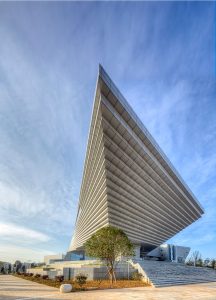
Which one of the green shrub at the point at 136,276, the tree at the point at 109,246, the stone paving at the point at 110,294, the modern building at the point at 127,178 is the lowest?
the green shrub at the point at 136,276

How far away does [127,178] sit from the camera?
158 feet

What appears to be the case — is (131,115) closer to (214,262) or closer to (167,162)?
(167,162)

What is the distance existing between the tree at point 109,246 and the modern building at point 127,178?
16.2 meters

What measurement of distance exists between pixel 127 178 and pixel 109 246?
24.0 m

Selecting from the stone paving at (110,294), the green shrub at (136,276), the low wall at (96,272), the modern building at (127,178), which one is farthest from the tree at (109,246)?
the modern building at (127,178)

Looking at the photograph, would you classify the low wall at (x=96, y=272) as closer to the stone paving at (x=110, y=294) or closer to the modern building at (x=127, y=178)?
the stone paving at (x=110, y=294)

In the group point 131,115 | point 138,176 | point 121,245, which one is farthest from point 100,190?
point 121,245

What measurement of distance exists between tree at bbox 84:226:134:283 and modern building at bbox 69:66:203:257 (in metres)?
16.2

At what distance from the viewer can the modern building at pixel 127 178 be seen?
36500 millimetres

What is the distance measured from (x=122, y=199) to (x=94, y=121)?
19.9 m

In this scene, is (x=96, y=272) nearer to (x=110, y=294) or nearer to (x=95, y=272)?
(x=95, y=272)

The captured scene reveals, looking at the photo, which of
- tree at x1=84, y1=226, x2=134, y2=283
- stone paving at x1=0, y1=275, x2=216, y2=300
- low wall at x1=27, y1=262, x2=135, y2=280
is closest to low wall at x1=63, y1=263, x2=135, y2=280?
low wall at x1=27, y1=262, x2=135, y2=280

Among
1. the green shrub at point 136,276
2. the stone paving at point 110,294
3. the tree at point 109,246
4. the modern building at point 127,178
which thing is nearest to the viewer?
the stone paving at point 110,294

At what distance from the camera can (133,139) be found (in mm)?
40938
